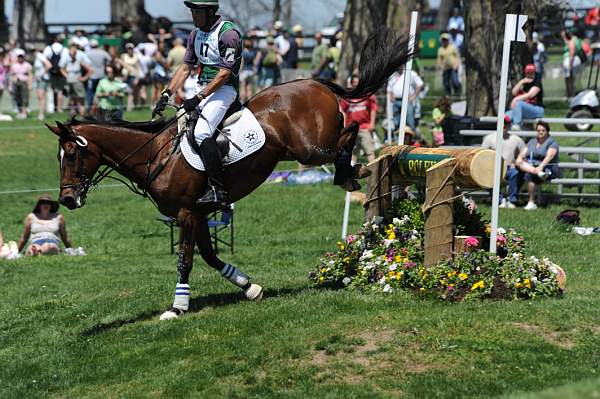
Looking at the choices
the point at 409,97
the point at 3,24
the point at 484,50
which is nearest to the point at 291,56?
the point at 409,97

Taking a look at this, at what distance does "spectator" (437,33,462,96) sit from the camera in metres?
34.9

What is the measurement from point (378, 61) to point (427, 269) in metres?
2.38

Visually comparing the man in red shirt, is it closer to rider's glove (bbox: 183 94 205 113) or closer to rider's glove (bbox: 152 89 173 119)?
rider's glove (bbox: 152 89 173 119)

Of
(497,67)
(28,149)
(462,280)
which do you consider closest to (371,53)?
(462,280)

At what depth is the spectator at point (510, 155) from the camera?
18984 millimetres

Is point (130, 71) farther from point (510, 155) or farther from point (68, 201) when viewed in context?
point (68, 201)

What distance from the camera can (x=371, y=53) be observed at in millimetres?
11812

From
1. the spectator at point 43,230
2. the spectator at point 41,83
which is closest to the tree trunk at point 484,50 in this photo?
the spectator at point 43,230

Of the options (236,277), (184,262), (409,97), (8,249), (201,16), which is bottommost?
(8,249)

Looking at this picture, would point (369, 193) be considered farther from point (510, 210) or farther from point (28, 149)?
point (28, 149)

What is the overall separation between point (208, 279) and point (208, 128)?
10.0ft

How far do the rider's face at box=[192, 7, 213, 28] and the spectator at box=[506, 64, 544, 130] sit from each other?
10.8 metres

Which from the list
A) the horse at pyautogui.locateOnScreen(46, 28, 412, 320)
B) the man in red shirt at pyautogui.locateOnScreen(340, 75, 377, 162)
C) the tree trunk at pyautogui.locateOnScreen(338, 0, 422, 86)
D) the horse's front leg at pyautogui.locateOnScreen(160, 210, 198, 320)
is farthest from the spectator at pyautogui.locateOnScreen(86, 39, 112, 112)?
the horse's front leg at pyautogui.locateOnScreen(160, 210, 198, 320)

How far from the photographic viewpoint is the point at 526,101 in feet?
70.5
